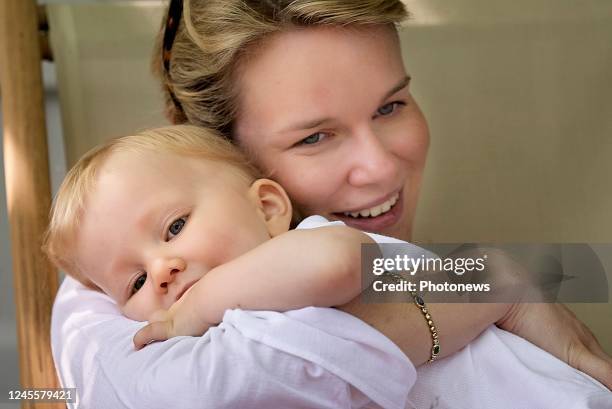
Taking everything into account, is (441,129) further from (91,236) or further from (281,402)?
(281,402)

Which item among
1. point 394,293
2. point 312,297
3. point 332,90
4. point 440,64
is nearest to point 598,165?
point 440,64

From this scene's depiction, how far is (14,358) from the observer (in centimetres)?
161

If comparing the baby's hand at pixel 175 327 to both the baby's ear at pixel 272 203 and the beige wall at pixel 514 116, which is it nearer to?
the baby's ear at pixel 272 203

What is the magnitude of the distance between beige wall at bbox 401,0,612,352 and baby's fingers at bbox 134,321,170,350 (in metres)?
0.76

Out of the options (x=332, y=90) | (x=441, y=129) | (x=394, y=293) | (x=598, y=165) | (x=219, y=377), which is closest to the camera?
(x=219, y=377)

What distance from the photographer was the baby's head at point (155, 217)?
0.84m

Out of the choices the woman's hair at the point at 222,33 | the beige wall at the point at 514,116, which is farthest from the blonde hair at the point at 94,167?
the beige wall at the point at 514,116

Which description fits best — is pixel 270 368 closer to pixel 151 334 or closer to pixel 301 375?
pixel 301 375

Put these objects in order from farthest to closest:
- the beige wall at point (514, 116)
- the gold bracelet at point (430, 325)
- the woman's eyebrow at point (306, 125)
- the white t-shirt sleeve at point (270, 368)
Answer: the beige wall at point (514, 116), the woman's eyebrow at point (306, 125), the gold bracelet at point (430, 325), the white t-shirt sleeve at point (270, 368)

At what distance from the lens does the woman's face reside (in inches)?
40.1

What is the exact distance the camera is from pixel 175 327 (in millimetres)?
763

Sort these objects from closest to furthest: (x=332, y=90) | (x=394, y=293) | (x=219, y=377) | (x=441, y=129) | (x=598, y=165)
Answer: (x=219, y=377) → (x=394, y=293) → (x=332, y=90) → (x=598, y=165) → (x=441, y=129)

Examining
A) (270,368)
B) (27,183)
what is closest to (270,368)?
(270,368)

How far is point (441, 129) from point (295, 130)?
551mm
